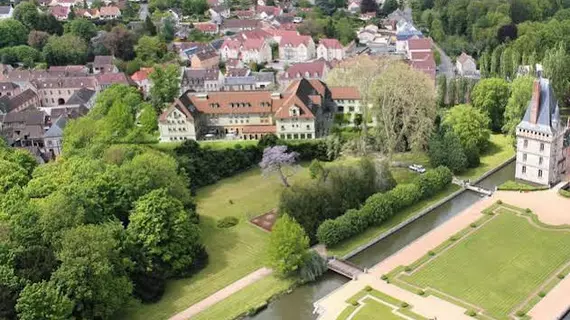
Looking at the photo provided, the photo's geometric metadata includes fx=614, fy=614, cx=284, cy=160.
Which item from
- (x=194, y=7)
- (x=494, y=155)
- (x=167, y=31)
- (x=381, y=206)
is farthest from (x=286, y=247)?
(x=194, y=7)

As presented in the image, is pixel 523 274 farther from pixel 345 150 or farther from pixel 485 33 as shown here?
pixel 485 33

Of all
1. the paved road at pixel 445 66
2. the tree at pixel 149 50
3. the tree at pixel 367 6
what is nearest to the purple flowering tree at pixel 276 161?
the paved road at pixel 445 66

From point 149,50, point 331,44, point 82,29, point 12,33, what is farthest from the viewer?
point 82,29

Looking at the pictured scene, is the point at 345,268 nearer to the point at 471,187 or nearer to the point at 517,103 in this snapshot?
the point at 471,187

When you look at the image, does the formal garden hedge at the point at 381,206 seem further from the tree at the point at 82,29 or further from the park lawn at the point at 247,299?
the tree at the point at 82,29

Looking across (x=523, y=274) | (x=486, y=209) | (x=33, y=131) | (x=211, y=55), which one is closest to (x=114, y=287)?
(x=523, y=274)

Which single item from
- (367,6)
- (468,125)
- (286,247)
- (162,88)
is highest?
(367,6)
